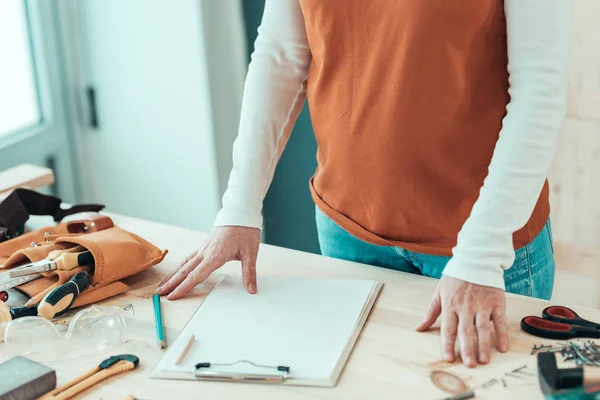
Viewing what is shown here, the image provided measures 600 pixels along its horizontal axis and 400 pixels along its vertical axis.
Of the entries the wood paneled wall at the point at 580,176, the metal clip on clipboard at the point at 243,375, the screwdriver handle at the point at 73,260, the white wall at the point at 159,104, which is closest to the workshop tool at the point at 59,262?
the screwdriver handle at the point at 73,260

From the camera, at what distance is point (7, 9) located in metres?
2.21

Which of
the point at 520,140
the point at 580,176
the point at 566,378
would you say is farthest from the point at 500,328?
the point at 580,176

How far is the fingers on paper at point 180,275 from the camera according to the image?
1196mm

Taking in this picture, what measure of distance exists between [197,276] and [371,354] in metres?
0.33

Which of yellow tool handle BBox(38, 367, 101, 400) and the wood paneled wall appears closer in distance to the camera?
yellow tool handle BBox(38, 367, 101, 400)

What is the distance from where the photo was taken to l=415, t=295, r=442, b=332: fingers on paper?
3.39ft

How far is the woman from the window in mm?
1201

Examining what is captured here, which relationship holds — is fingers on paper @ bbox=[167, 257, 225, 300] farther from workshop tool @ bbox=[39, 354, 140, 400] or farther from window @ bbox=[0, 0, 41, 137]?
window @ bbox=[0, 0, 41, 137]

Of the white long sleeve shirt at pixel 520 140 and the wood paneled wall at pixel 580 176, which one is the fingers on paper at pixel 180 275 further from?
the wood paneled wall at pixel 580 176

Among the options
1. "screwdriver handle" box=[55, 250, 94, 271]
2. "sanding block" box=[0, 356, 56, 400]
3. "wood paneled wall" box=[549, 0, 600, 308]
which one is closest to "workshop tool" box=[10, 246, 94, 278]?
"screwdriver handle" box=[55, 250, 94, 271]

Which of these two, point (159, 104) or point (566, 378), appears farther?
point (159, 104)

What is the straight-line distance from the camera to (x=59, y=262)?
1184 millimetres

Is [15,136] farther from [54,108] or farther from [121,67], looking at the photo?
[121,67]

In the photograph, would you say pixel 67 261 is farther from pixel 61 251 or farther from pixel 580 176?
pixel 580 176
